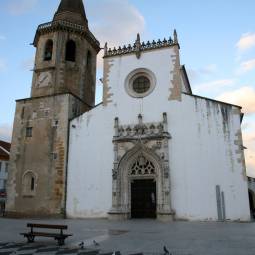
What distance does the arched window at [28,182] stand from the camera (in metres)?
19.6

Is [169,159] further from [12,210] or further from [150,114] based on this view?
[12,210]

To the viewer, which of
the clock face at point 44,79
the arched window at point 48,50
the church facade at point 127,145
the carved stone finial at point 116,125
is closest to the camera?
the church facade at point 127,145

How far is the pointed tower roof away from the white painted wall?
6028mm

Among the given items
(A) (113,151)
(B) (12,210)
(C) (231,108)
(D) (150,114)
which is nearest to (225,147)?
(C) (231,108)

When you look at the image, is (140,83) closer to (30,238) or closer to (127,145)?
(127,145)

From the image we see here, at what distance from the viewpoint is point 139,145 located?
1808cm

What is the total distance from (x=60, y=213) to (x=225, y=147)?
10730mm

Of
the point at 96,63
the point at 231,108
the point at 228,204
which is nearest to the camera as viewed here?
the point at 228,204

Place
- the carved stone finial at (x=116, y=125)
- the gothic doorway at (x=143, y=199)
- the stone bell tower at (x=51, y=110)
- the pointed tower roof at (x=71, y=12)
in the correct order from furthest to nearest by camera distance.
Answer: the pointed tower roof at (x=71, y=12), the stone bell tower at (x=51, y=110), the carved stone finial at (x=116, y=125), the gothic doorway at (x=143, y=199)

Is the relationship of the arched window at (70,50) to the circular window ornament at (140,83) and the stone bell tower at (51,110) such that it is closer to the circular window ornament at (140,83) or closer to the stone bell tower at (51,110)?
the stone bell tower at (51,110)

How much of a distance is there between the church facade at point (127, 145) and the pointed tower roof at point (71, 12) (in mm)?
1690

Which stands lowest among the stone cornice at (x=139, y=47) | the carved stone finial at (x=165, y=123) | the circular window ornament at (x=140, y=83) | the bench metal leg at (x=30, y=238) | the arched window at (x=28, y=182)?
the bench metal leg at (x=30, y=238)

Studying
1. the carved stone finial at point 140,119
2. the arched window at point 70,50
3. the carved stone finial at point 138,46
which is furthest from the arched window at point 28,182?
the carved stone finial at point 138,46

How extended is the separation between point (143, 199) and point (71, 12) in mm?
16106
